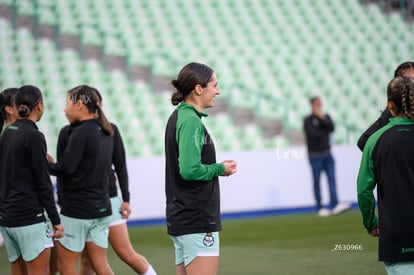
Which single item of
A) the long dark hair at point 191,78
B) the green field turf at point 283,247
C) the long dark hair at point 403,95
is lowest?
the green field turf at point 283,247

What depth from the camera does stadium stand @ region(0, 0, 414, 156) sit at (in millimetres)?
17547

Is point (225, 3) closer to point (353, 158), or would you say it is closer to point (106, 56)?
point (106, 56)

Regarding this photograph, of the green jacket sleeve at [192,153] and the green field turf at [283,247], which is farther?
the green field turf at [283,247]

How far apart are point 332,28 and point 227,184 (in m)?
8.54

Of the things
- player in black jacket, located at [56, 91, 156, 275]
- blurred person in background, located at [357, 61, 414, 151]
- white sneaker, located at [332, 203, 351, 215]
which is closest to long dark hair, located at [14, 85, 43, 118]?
player in black jacket, located at [56, 91, 156, 275]

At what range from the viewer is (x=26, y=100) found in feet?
19.5

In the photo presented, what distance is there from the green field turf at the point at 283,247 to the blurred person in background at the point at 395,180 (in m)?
3.42

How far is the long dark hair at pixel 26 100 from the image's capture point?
19.4 feet

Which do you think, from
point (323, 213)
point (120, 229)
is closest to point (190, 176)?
point (120, 229)

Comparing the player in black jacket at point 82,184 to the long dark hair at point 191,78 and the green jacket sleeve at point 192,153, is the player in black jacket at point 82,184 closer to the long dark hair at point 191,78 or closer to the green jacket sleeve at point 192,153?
the long dark hair at point 191,78

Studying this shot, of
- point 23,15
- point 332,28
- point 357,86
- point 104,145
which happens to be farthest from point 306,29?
point 104,145

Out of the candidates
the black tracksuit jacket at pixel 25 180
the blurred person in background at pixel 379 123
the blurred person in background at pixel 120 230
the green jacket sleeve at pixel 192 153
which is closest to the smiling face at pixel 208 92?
the green jacket sleeve at pixel 192 153

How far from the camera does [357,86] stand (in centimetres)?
2073

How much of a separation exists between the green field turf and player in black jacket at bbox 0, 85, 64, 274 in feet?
8.90
